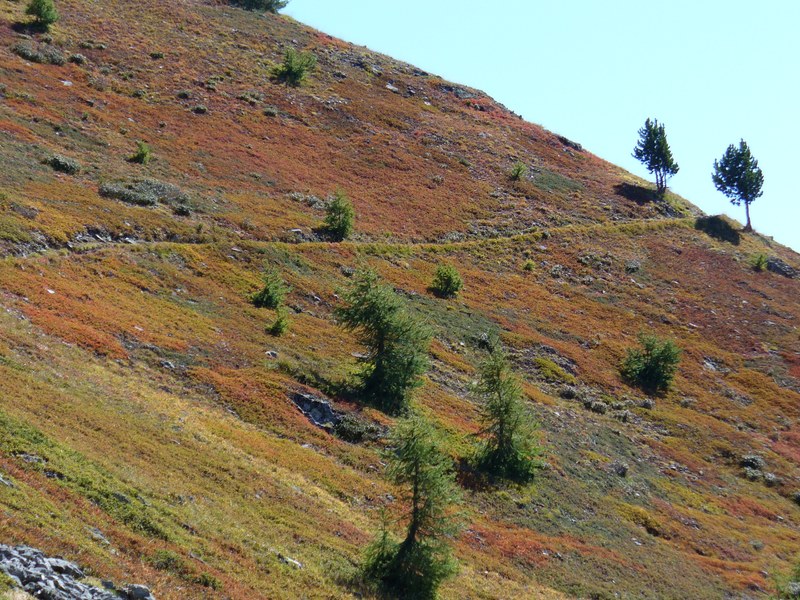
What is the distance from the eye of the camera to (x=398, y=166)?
9519 centimetres

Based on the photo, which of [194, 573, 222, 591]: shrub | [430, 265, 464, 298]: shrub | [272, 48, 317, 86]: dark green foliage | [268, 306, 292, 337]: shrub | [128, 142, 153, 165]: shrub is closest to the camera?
[194, 573, 222, 591]: shrub

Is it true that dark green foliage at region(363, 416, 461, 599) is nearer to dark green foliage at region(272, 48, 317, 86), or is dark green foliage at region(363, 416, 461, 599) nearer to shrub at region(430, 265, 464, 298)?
shrub at region(430, 265, 464, 298)

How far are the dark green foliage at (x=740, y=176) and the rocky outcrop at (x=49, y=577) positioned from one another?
111 metres

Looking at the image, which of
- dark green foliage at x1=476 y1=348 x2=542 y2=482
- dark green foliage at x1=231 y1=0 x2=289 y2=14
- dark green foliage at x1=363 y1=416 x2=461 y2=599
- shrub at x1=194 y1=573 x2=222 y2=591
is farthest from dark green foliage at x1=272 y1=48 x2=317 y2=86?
shrub at x1=194 y1=573 x2=222 y2=591

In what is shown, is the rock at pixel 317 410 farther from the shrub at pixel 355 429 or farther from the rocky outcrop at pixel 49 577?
the rocky outcrop at pixel 49 577

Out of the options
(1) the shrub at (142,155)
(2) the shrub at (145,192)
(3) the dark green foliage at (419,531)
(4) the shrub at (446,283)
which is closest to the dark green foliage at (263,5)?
(1) the shrub at (142,155)

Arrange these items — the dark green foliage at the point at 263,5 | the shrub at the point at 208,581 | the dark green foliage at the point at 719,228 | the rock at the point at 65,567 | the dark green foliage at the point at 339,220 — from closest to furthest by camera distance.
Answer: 1. the rock at the point at 65,567
2. the shrub at the point at 208,581
3. the dark green foliage at the point at 339,220
4. the dark green foliage at the point at 719,228
5. the dark green foliage at the point at 263,5

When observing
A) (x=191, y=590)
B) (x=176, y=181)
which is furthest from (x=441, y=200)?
(x=191, y=590)

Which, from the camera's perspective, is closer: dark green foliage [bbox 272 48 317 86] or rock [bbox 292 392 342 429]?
rock [bbox 292 392 342 429]

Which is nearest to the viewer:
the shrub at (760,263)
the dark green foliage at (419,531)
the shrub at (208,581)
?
the shrub at (208,581)

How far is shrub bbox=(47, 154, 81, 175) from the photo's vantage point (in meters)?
61.2

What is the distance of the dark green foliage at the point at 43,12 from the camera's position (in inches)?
3511

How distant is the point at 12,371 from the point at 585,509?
30187 mm

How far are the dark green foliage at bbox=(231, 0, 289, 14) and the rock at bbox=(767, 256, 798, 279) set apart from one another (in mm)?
85237
